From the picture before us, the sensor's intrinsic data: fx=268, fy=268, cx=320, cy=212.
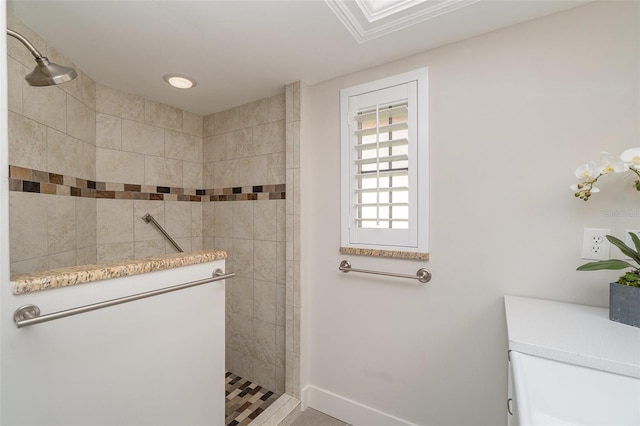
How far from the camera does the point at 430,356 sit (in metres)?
1.45

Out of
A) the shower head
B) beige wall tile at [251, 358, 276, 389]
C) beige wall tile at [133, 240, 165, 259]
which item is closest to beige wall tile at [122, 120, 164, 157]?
beige wall tile at [133, 240, 165, 259]

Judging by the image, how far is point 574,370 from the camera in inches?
29.4

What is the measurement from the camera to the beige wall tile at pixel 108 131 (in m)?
1.85

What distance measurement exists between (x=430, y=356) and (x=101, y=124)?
101 inches

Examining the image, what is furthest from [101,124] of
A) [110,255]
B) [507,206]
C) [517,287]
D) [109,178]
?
[517,287]

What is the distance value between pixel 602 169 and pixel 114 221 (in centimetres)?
270

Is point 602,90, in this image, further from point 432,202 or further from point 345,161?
point 345,161

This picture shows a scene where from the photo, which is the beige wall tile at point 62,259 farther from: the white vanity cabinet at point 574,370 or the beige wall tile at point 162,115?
the white vanity cabinet at point 574,370

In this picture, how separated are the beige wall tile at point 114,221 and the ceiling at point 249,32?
85 cm

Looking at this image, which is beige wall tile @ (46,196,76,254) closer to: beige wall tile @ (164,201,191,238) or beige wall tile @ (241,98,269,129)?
beige wall tile @ (164,201,191,238)

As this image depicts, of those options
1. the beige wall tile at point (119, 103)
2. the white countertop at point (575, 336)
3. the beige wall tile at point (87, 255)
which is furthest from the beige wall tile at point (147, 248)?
the white countertop at point (575, 336)

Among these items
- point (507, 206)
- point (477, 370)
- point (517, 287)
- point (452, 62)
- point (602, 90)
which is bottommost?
point (477, 370)

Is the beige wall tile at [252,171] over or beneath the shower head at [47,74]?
beneath

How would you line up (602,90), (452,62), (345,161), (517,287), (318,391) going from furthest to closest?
(318,391) → (345,161) → (452,62) → (517,287) → (602,90)
